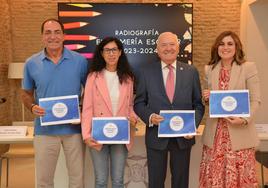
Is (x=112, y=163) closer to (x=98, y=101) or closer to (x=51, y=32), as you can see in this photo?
(x=98, y=101)

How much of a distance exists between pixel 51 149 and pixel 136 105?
760 mm

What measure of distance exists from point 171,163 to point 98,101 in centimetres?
75

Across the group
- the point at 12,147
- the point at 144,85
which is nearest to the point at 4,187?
the point at 12,147

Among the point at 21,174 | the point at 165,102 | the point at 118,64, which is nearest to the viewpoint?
the point at 165,102

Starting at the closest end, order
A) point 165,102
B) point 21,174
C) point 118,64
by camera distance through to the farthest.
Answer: point 165,102 → point 118,64 → point 21,174

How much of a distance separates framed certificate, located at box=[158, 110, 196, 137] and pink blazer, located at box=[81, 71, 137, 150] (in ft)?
1.05

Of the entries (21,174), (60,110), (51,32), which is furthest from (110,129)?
(21,174)

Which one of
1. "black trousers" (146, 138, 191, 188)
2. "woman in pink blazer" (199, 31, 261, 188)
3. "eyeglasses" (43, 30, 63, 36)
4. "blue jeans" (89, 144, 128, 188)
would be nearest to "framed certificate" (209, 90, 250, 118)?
"woman in pink blazer" (199, 31, 261, 188)

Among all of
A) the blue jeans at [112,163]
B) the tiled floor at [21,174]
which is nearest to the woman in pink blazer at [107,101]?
the blue jeans at [112,163]

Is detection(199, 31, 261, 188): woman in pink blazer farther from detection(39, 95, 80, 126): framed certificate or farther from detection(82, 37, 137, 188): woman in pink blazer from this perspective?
detection(39, 95, 80, 126): framed certificate

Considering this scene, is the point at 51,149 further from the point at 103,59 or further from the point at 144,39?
the point at 144,39

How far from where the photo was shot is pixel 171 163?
3.00 metres

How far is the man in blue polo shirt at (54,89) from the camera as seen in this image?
3.01 meters

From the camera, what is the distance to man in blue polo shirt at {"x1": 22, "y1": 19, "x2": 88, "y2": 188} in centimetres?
301
